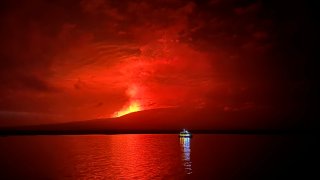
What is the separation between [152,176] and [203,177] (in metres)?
7.43

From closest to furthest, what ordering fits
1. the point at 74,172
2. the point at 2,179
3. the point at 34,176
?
the point at 2,179 < the point at 34,176 < the point at 74,172

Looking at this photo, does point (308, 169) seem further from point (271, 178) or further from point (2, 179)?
point (2, 179)

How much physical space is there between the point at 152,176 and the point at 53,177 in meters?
14.0

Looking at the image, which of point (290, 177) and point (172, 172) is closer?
point (290, 177)

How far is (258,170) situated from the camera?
5597 cm

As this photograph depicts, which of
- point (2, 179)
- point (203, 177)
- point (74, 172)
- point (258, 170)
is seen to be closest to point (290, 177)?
point (258, 170)

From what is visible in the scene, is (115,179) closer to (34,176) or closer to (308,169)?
(34,176)

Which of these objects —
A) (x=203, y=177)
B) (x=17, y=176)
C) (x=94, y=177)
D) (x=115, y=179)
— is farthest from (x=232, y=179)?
(x=17, y=176)

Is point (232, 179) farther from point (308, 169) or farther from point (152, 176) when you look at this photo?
point (308, 169)

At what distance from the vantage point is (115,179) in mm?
47500

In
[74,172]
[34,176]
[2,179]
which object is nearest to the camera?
[2,179]

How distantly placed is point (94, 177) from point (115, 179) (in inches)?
153

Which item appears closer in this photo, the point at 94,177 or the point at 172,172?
the point at 94,177

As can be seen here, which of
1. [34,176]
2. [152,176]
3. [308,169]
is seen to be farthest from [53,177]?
[308,169]
